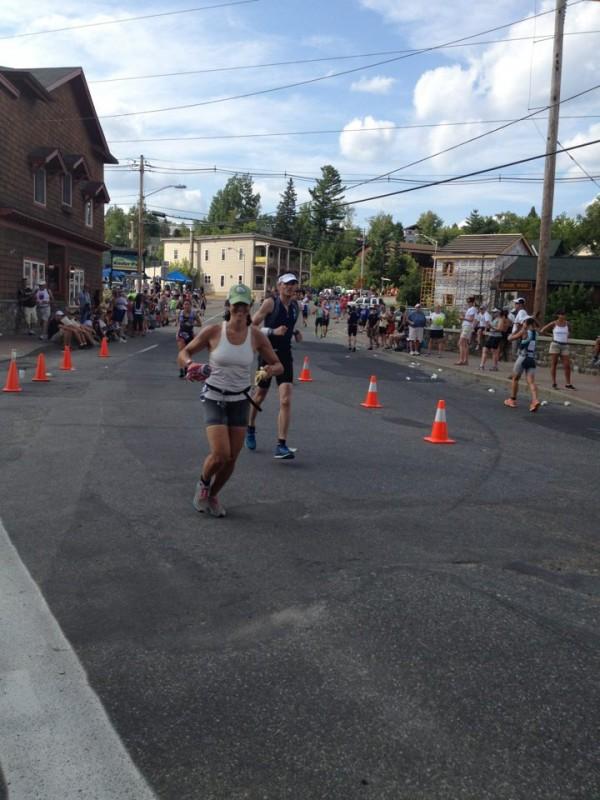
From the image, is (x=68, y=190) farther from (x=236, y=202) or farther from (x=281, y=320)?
(x=236, y=202)

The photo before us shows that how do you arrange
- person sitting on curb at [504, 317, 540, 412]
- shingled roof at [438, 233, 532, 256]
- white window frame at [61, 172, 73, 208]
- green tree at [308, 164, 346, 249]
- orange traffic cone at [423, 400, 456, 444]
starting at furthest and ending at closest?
green tree at [308, 164, 346, 249]
shingled roof at [438, 233, 532, 256]
white window frame at [61, 172, 73, 208]
person sitting on curb at [504, 317, 540, 412]
orange traffic cone at [423, 400, 456, 444]

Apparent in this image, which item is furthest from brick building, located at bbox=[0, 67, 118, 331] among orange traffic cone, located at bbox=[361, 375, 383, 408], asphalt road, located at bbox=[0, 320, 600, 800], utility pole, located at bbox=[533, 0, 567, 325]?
asphalt road, located at bbox=[0, 320, 600, 800]

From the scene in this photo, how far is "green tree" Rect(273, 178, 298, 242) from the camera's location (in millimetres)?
113875

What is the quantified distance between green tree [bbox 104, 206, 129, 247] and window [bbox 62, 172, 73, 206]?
115m

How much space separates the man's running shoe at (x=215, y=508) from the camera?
595cm

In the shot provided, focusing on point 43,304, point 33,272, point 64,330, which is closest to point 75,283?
point 33,272

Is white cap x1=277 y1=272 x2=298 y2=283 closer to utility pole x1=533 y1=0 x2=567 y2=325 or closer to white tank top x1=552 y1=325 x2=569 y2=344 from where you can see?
white tank top x1=552 y1=325 x2=569 y2=344

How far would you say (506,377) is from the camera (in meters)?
18.2

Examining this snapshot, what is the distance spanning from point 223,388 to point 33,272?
23.9 m

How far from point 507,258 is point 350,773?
207 feet

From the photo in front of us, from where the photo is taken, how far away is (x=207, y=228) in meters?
129

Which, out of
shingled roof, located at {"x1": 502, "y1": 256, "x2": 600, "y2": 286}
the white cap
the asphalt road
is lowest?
the asphalt road

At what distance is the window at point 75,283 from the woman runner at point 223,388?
28258 millimetres

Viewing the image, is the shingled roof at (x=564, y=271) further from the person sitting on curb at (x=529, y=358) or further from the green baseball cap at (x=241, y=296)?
the green baseball cap at (x=241, y=296)
